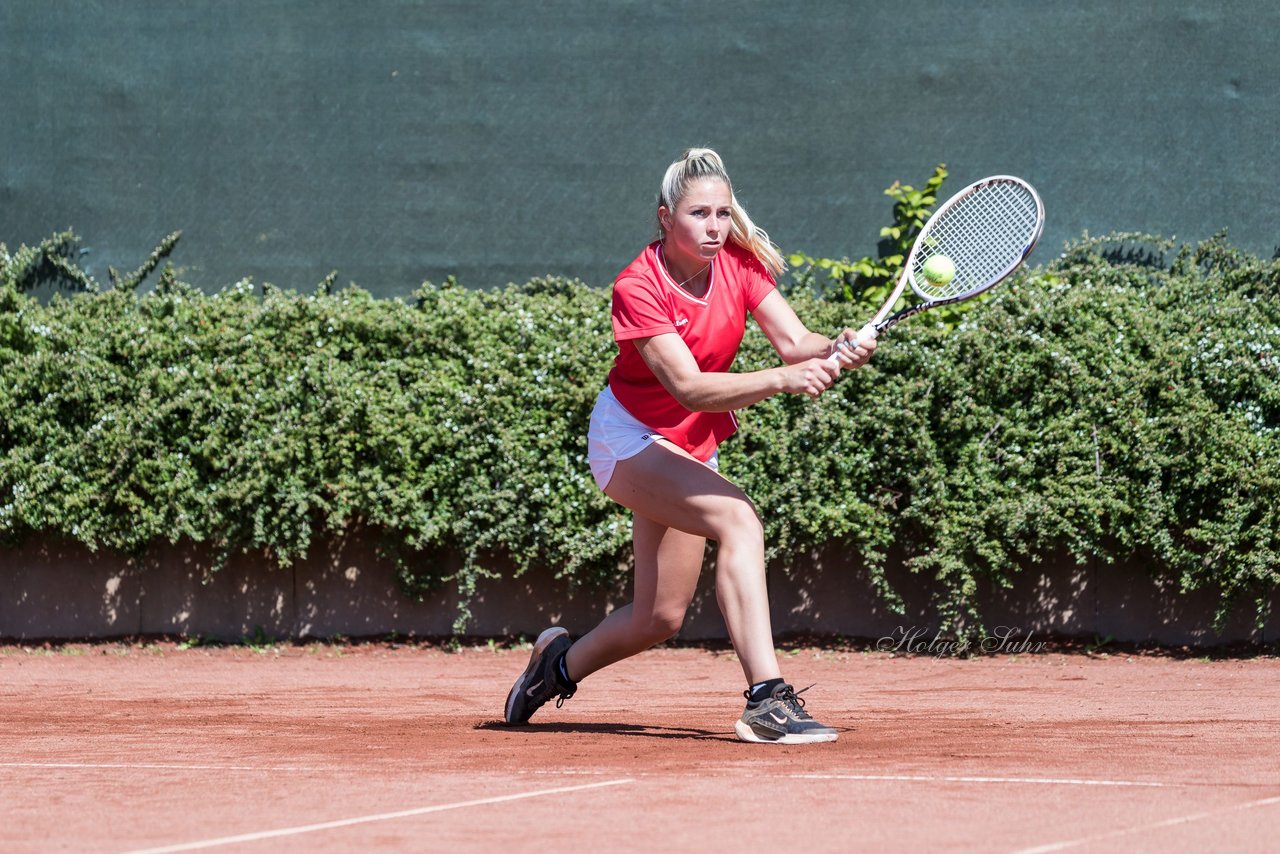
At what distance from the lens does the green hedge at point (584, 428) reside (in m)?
7.54

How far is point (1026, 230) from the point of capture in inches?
211

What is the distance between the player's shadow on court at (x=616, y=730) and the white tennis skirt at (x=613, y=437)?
843 mm

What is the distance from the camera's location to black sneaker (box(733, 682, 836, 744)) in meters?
4.50

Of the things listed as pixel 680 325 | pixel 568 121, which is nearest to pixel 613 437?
pixel 680 325

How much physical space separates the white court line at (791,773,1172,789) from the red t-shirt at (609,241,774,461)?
1.29m

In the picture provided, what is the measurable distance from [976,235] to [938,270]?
13.5 inches

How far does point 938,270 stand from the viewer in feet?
17.1

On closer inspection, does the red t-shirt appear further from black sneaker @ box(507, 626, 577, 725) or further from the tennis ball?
black sneaker @ box(507, 626, 577, 725)

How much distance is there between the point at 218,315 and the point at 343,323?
786mm

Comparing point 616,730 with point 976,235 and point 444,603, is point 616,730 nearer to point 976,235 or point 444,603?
point 976,235

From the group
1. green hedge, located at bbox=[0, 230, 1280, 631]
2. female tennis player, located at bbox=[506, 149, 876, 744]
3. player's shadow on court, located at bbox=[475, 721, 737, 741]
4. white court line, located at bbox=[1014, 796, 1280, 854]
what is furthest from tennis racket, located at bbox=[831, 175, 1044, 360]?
green hedge, located at bbox=[0, 230, 1280, 631]

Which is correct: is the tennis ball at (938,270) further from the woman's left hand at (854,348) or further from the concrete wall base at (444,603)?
the concrete wall base at (444,603)

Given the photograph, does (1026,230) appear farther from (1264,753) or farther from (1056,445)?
(1056,445)
